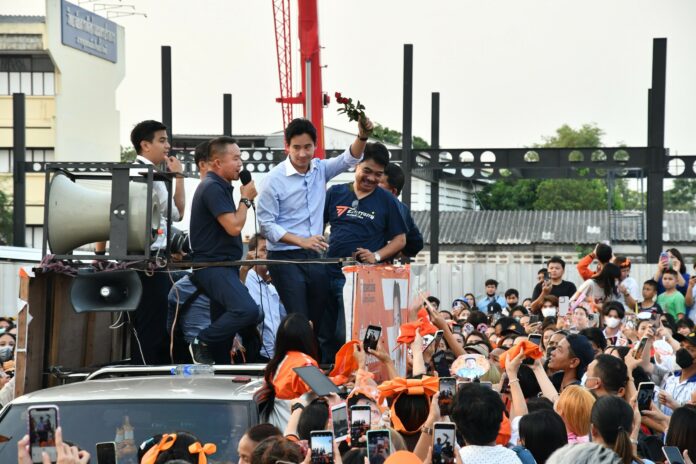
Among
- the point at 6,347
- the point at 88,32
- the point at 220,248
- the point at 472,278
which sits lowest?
the point at 472,278

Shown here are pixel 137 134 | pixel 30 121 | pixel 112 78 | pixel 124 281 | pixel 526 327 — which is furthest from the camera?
pixel 112 78

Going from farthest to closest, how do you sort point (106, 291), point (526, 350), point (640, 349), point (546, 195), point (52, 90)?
point (546, 195), point (52, 90), point (106, 291), point (640, 349), point (526, 350)

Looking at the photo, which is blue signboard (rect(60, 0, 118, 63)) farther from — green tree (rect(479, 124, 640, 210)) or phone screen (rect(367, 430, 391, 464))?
phone screen (rect(367, 430, 391, 464))

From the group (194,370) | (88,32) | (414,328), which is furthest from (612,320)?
(88,32)

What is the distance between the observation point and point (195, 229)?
9.08 m

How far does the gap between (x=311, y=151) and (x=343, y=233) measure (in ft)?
2.30

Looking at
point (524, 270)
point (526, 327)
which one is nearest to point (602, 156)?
point (524, 270)

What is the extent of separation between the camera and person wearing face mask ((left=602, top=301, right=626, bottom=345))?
42.3ft

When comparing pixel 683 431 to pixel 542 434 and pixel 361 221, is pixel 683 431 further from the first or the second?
pixel 361 221

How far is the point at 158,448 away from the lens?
5.81m

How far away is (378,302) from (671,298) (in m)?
8.03

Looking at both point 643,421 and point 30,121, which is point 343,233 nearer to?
point 643,421

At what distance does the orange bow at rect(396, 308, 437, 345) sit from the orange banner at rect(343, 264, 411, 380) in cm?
15

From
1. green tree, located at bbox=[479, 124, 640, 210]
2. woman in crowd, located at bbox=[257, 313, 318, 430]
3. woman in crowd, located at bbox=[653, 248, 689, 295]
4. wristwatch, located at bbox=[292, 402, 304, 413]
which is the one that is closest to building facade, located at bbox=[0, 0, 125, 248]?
green tree, located at bbox=[479, 124, 640, 210]
